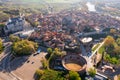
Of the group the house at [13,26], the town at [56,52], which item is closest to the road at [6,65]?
the town at [56,52]

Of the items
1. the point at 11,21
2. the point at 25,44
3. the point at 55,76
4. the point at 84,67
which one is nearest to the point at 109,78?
the point at 84,67

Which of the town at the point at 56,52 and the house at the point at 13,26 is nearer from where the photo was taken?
the town at the point at 56,52

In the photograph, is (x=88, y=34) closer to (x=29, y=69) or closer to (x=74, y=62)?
(x=74, y=62)

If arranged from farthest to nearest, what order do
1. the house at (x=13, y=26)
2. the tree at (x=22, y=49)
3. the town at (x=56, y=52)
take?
the house at (x=13, y=26) → the tree at (x=22, y=49) → the town at (x=56, y=52)

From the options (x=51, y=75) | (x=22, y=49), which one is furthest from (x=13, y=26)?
(x=51, y=75)


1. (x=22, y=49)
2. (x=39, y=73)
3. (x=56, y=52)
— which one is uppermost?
(x=22, y=49)

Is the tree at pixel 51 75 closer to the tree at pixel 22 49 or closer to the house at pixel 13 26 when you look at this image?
the tree at pixel 22 49

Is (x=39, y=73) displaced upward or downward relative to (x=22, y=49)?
downward

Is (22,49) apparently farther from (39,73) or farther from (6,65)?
(39,73)

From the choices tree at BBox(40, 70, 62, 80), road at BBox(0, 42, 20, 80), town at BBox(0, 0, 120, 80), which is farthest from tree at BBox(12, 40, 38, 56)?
tree at BBox(40, 70, 62, 80)
